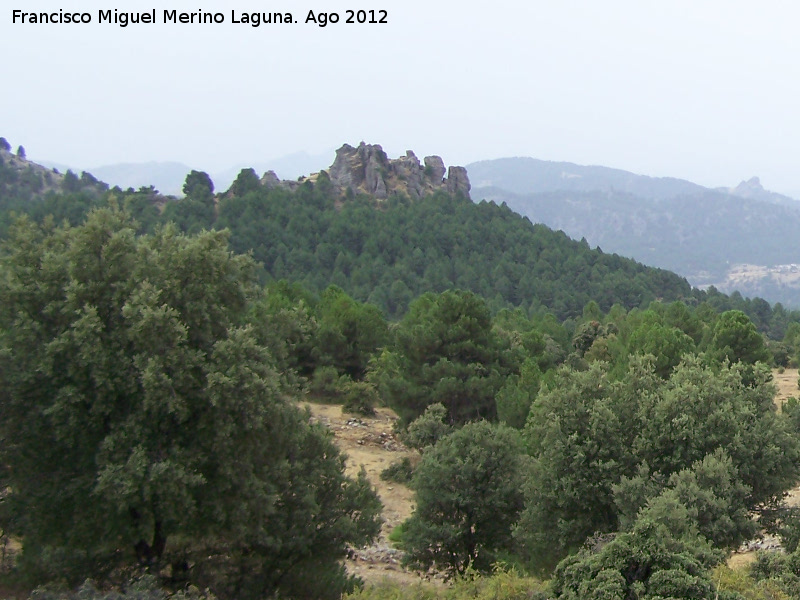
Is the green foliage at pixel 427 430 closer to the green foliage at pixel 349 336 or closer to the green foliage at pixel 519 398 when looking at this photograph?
the green foliage at pixel 519 398

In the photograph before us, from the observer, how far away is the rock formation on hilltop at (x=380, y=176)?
256 feet

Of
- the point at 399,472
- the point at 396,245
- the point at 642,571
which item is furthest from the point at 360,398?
the point at 396,245

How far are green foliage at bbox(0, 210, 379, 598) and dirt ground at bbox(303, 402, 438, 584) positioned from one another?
3085 mm

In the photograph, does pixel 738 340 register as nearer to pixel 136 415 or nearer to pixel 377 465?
pixel 377 465

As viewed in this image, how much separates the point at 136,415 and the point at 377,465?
12.3m

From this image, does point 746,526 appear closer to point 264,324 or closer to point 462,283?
point 264,324

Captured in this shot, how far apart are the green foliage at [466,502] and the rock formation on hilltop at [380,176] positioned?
64.5 m

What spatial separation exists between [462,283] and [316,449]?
48.6 meters

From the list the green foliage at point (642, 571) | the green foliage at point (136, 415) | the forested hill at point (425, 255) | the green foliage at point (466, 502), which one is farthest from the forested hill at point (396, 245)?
the green foliage at point (642, 571)

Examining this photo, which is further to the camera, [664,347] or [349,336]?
[349,336]

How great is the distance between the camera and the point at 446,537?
11898mm

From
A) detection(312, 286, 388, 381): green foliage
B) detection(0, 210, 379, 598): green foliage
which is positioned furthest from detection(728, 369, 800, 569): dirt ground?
detection(312, 286, 388, 381): green foliage

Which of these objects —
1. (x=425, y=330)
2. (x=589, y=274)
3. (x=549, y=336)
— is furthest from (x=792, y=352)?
(x=425, y=330)

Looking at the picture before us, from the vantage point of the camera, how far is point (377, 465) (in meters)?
21.1
